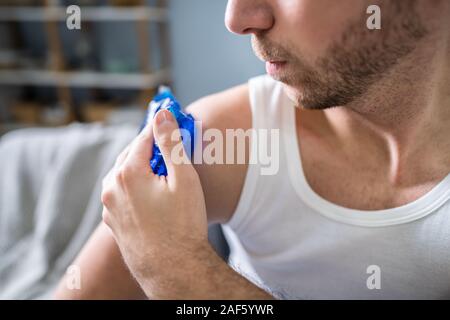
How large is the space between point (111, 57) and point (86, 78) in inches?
9.8

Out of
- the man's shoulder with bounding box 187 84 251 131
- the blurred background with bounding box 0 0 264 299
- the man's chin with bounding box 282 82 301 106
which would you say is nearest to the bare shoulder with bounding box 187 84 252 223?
the man's shoulder with bounding box 187 84 251 131

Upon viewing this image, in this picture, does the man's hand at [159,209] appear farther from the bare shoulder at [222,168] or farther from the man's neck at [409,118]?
the man's neck at [409,118]

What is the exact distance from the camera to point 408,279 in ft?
2.16

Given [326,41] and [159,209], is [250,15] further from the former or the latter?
[159,209]

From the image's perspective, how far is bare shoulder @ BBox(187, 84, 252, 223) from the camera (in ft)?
2.18

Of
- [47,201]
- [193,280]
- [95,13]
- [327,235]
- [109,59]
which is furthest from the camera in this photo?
[109,59]

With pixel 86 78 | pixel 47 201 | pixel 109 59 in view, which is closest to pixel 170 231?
pixel 47 201

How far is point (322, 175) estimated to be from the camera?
2.23 feet

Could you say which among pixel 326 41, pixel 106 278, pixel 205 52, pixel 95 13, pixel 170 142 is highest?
pixel 95 13

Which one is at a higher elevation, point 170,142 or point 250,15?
point 250,15

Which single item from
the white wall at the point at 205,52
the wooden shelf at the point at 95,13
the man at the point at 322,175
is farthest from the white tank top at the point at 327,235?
the wooden shelf at the point at 95,13

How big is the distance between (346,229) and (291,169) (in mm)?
120
